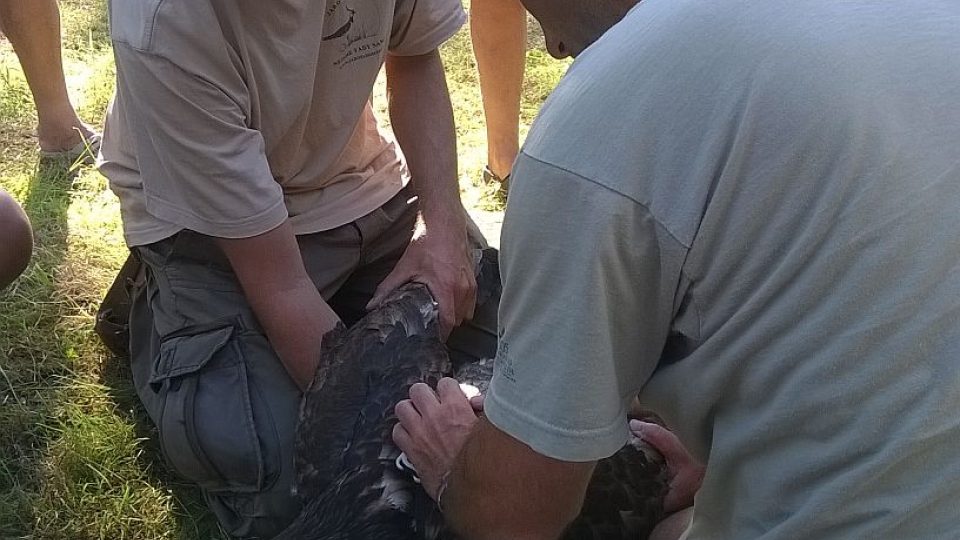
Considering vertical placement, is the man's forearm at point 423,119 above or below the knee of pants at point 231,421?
above

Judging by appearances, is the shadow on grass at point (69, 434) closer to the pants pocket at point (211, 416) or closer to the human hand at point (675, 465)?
the pants pocket at point (211, 416)

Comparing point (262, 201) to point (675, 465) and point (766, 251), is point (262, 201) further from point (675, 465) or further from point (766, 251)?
point (766, 251)

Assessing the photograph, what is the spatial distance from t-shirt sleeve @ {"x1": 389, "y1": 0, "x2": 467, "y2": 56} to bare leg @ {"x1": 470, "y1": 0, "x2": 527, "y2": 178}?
117 centimetres

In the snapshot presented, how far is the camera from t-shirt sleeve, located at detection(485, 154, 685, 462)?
132 centimetres

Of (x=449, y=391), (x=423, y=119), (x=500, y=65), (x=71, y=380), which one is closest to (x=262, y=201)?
(x=449, y=391)

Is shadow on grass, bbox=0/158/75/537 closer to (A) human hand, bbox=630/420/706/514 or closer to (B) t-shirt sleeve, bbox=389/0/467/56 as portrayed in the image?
(B) t-shirt sleeve, bbox=389/0/467/56

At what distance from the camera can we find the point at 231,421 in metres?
2.65

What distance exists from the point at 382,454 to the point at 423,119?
118 centimetres

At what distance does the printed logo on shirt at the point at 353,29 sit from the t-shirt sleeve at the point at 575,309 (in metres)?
1.39

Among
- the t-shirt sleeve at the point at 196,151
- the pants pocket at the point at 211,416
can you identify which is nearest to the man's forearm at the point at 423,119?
the t-shirt sleeve at the point at 196,151

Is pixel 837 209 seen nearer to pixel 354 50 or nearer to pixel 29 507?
pixel 354 50

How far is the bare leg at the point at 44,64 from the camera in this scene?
418 centimetres

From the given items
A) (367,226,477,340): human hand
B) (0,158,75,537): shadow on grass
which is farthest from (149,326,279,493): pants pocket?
(0,158,75,537): shadow on grass

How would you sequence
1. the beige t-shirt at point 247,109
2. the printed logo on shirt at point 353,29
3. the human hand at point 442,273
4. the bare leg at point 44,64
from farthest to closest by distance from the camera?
1. the bare leg at point 44,64
2. the human hand at point 442,273
3. the printed logo on shirt at point 353,29
4. the beige t-shirt at point 247,109
